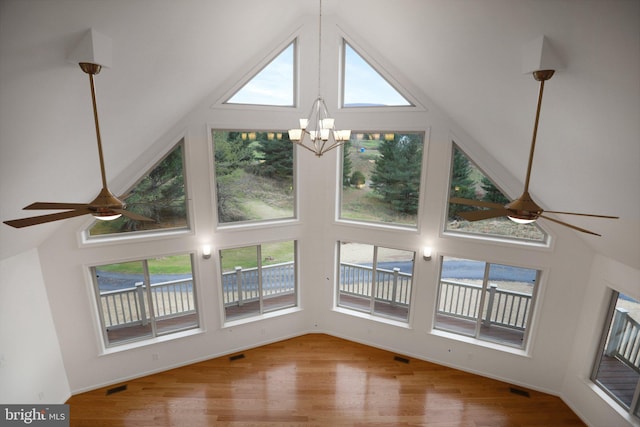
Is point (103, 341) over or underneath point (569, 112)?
underneath

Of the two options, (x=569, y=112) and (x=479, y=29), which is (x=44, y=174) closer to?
(x=479, y=29)

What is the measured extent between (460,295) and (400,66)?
170 inches

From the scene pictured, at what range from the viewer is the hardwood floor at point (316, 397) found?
5.22 metres

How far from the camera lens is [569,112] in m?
3.08

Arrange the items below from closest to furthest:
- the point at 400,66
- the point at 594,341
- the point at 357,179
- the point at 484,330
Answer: the point at 594,341 < the point at 400,66 < the point at 484,330 < the point at 357,179

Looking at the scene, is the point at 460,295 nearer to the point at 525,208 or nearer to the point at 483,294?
the point at 483,294

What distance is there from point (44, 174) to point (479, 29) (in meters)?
4.58

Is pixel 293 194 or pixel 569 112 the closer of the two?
pixel 569 112

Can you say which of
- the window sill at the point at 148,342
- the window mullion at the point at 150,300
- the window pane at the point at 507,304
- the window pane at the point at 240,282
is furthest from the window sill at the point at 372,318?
the window mullion at the point at 150,300

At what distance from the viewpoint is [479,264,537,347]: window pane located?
586cm

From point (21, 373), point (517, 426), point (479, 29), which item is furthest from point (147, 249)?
point (517, 426)

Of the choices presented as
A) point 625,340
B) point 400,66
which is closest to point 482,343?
point 625,340

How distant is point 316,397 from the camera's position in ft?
18.6

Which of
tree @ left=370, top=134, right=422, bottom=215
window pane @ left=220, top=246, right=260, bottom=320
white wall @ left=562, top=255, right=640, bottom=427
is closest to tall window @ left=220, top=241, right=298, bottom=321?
window pane @ left=220, top=246, right=260, bottom=320
